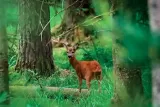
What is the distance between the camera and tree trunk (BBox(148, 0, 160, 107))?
0.84 meters

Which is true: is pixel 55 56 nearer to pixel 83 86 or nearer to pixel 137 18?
pixel 83 86

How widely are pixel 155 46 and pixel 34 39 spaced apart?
3.33m

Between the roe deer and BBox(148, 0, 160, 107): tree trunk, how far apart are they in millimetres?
2360

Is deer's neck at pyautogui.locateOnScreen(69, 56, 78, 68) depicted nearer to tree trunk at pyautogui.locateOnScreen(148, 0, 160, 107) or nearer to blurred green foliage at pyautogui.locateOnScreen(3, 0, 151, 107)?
blurred green foliage at pyautogui.locateOnScreen(3, 0, 151, 107)

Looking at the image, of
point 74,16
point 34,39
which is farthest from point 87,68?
point 34,39

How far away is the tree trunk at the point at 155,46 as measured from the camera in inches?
33.1

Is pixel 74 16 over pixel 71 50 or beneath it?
over

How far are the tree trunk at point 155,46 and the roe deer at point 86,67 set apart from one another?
7.74ft

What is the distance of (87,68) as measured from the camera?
3295mm

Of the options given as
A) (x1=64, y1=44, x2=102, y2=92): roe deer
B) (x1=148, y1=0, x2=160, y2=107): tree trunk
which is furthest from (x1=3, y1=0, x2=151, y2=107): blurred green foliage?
(x1=148, y1=0, x2=160, y2=107): tree trunk

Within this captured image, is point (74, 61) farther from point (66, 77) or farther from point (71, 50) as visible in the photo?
point (66, 77)

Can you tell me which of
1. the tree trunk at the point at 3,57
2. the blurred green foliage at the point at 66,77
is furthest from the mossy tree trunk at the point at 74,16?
the tree trunk at the point at 3,57

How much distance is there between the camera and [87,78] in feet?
10.9

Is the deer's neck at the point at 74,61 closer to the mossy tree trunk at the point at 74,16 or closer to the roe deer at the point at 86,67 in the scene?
the roe deer at the point at 86,67
